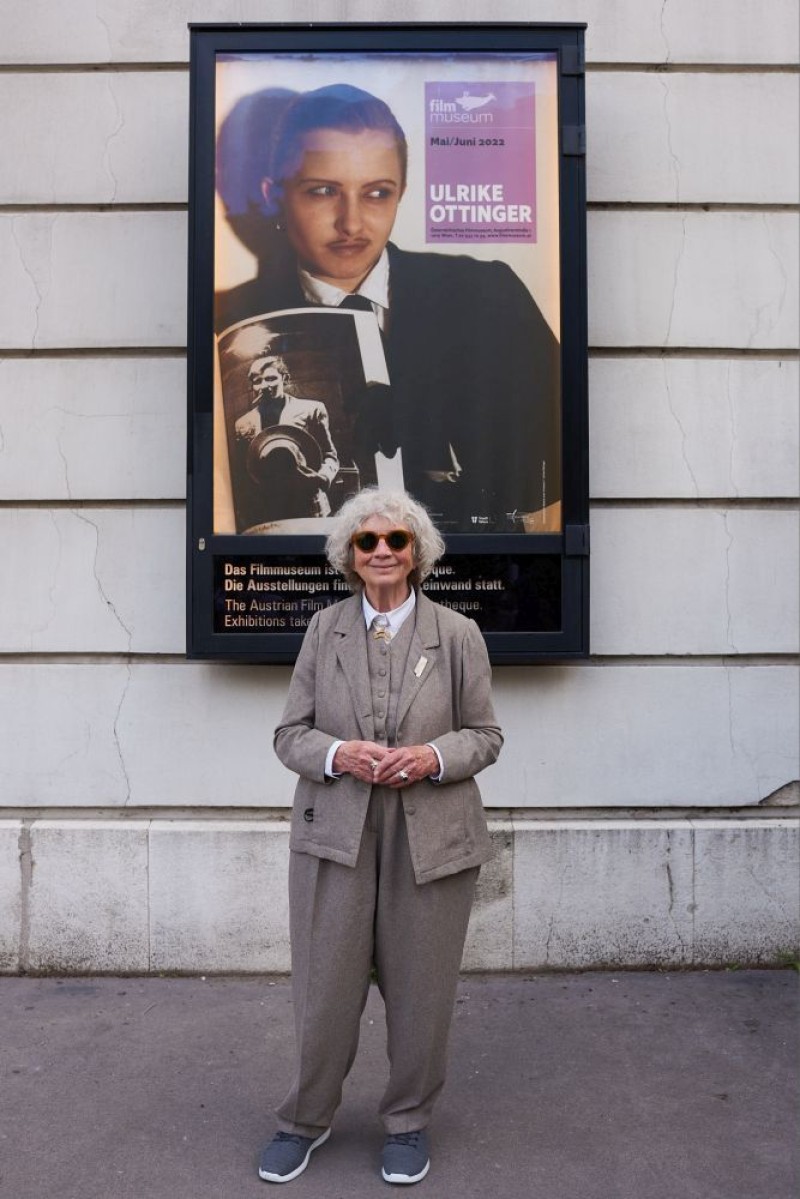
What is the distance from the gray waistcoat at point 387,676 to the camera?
133 inches

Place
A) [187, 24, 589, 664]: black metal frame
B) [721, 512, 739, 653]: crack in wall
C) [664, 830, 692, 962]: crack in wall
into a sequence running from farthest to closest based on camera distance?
[721, 512, 739, 653]: crack in wall < [664, 830, 692, 962]: crack in wall < [187, 24, 589, 664]: black metal frame

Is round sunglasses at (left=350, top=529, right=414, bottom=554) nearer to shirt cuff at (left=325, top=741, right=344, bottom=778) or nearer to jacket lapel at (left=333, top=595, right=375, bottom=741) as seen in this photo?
jacket lapel at (left=333, top=595, right=375, bottom=741)

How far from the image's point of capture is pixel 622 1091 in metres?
4.05

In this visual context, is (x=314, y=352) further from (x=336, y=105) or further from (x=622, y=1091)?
(x=622, y=1091)

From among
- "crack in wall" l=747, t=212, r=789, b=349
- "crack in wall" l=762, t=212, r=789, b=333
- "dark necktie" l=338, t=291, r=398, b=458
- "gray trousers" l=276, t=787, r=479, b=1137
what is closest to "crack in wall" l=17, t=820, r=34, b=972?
"gray trousers" l=276, t=787, r=479, b=1137

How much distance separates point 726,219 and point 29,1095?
Result: 15.0 feet

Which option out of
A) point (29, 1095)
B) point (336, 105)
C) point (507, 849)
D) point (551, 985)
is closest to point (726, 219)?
point (336, 105)

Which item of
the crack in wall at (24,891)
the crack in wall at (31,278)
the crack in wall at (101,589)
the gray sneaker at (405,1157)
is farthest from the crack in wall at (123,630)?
the gray sneaker at (405,1157)

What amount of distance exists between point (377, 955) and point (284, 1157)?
2.12 ft

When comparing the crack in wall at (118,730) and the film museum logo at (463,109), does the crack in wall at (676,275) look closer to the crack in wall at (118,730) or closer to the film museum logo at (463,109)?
the film museum logo at (463,109)

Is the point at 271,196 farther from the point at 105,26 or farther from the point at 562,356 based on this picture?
the point at 562,356

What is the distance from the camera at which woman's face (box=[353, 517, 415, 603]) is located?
11.1ft

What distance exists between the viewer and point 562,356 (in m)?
5.20

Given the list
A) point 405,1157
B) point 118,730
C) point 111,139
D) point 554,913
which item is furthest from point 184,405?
point 405,1157
